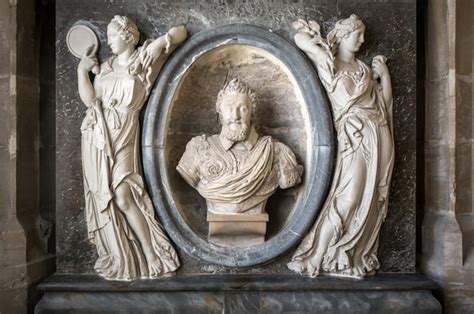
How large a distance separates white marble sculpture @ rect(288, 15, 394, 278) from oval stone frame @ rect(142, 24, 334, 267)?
0.09 metres

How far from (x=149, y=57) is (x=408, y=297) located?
262 centimetres

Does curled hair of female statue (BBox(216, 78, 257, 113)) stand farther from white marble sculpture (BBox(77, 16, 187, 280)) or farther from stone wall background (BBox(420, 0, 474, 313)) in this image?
stone wall background (BBox(420, 0, 474, 313))

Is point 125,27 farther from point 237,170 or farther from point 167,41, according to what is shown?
point 237,170

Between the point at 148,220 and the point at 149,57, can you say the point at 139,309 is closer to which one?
the point at 148,220

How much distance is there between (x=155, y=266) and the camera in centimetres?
334

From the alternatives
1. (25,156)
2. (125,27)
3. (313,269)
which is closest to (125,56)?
(125,27)

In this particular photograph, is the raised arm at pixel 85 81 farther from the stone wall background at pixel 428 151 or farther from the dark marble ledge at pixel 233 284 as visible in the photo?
the dark marble ledge at pixel 233 284

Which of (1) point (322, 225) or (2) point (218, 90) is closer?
(1) point (322, 225)

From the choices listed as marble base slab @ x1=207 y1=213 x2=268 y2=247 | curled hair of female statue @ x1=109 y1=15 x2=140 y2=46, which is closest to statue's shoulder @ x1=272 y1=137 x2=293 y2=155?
marble base slab @ x1=207 y1=213 x2=268 y2=247

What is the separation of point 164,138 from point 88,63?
79 cm

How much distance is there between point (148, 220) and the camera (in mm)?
3357

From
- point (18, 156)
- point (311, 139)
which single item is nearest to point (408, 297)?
point (311, 139)

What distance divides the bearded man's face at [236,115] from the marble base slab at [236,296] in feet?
3.58

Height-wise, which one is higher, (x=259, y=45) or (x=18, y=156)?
(x=259, y=45)
